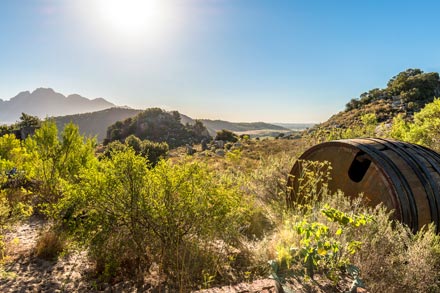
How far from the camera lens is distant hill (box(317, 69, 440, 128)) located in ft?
132

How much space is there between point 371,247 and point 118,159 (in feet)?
13.2

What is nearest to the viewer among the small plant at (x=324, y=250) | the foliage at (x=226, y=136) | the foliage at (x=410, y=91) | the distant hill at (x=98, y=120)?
the small plant at (x=324, y=250)

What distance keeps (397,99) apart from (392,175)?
5315 centimetres

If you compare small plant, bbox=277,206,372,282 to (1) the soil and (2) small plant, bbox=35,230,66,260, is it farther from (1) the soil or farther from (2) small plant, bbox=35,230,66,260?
(2) small plant, bbox=35,230,66,260

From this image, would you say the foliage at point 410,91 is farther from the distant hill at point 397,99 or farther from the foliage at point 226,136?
the foliage at point 226,136

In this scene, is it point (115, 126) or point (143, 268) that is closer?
point (143, 268)

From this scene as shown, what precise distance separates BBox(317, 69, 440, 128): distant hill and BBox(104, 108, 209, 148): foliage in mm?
32782

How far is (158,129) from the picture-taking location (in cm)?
6969

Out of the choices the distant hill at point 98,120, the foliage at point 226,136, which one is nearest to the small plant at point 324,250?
the foliage at point 226,136

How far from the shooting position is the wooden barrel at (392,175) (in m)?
3.97

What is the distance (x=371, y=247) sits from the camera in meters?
3.62

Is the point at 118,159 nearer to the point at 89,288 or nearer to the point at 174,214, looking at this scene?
the point at 174,214

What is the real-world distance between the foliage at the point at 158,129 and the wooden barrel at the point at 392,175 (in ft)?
184

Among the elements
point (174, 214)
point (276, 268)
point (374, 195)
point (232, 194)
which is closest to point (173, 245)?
point (174, 214)
